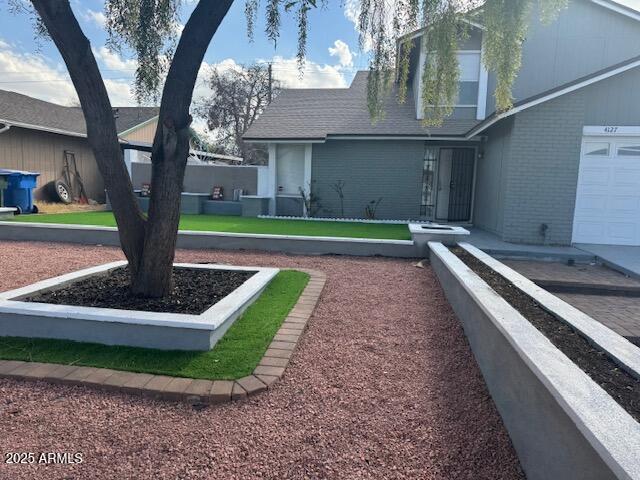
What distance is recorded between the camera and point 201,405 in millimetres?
2699

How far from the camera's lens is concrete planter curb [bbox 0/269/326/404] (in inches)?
109

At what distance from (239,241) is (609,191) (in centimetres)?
824

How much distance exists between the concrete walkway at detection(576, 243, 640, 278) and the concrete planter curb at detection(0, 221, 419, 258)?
3.44m

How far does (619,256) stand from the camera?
7.79 m

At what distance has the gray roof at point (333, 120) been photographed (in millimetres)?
12914

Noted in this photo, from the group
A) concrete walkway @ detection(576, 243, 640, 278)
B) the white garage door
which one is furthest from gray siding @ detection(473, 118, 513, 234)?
concrete walkway @ detection(576, 243, 640, 278)

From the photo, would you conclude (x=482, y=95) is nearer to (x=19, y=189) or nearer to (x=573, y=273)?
(x=573, y=273)

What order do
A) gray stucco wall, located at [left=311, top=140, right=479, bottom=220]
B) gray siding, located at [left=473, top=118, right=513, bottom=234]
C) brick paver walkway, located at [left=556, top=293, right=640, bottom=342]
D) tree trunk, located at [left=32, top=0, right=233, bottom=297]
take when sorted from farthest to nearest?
gray stucco wall, located at [left=311, top=140, right=479, bottom=220]
gray siding, located at [left=473, top=118, right=513, bottom=234]
brick paver walkway, located at [left=556, top=293, right=640, bottom=342]
tree trunk, located at [left=32, top=0, right=233, bottom=297]

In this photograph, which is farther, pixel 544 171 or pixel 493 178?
pixel 493 178

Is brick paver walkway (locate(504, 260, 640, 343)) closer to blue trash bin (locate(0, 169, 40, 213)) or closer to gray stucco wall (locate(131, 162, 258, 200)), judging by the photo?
gray stucco wall (locate(131, 162, 258, 200))

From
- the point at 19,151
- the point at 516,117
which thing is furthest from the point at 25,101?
the point at 516,117

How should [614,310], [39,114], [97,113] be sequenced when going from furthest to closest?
1. [39,114]
2. [614,310]
3. [97,113]

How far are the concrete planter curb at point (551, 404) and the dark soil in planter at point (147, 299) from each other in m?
2.54

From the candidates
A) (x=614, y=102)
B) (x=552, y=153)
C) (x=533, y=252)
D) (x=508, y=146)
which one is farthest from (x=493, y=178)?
(x=533, y=252)
